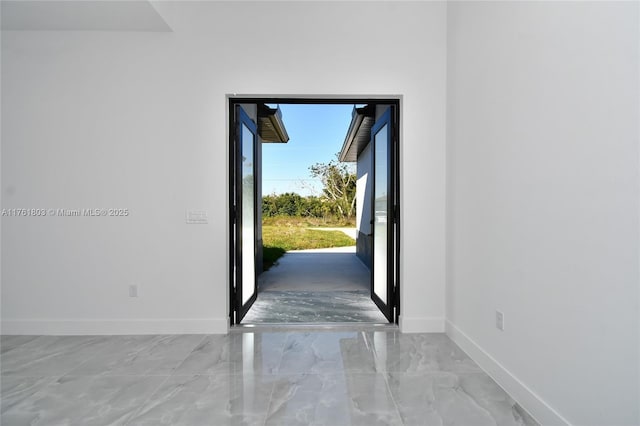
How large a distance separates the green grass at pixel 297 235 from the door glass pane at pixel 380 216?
7.40 m

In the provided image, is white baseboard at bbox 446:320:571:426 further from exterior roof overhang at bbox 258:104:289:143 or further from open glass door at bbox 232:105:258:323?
exterior roof overhang at bbox 258:104:289:143

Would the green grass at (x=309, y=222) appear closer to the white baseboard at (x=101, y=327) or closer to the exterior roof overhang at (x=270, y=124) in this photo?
the exterior roof overhang at (x=270, y=124)

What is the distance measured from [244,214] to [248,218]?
235 millimetres

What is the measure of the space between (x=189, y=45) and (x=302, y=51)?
3.35 ft

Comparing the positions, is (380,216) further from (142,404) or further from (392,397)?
(142,404)

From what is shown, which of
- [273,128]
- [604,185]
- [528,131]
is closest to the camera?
[604,185]

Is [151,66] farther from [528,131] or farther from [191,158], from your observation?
[528,131]

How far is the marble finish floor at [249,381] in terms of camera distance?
6.12 feet

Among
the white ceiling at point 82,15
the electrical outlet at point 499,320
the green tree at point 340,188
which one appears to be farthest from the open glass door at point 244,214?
the green tree at point 340,188

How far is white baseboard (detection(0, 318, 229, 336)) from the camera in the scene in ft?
10.3

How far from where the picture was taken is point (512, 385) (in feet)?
6.76

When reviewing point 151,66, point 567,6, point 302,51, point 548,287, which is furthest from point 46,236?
point 567,6

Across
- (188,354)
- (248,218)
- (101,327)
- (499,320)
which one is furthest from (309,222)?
(499,320)

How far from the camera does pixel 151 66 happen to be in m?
3.12
